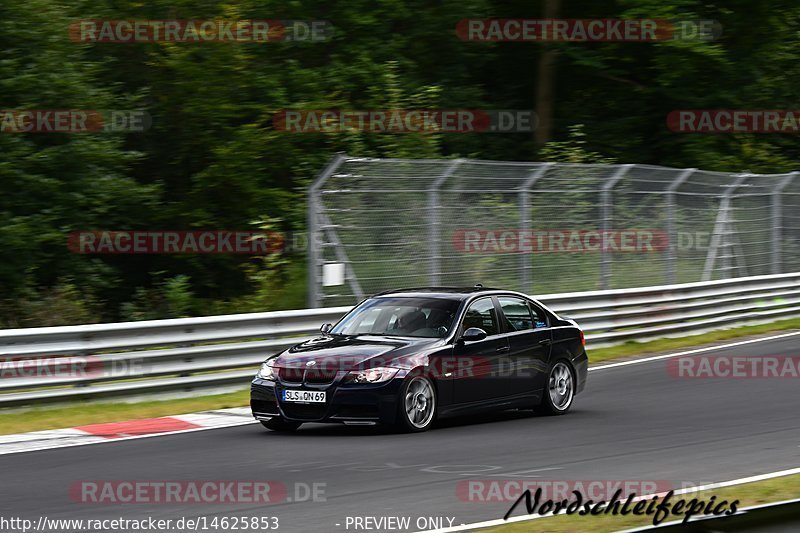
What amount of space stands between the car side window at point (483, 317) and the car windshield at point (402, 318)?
0.17 metres

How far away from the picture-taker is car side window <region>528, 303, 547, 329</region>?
12.8 metres

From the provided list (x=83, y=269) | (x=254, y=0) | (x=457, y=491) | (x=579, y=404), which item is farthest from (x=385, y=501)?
(x=254, y=0)

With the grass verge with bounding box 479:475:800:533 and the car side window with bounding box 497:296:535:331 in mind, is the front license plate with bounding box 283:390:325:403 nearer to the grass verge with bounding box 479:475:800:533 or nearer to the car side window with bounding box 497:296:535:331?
the car side window with bounding box 497:296:535:331

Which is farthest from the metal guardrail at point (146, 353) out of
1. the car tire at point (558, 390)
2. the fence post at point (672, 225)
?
the fence post at point (672, 225)

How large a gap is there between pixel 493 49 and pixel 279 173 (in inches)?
398

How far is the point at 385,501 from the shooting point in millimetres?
7961

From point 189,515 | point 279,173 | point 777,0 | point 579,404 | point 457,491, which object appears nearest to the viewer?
point 189,515

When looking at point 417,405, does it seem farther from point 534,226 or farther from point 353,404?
point 534,226

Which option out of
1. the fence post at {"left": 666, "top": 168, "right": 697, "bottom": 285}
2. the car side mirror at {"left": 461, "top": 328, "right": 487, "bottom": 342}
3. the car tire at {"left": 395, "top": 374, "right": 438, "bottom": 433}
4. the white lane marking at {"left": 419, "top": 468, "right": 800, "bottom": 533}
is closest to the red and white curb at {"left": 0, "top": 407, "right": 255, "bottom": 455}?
the car tire at {"left": 395, "top": 374, "right": 438, "bottom": 433}

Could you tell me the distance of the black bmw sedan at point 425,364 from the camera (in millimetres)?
10875

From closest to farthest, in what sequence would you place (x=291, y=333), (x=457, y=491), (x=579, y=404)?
(x=457, y=491)
(x=579, y=404)
(x=291, y=333)

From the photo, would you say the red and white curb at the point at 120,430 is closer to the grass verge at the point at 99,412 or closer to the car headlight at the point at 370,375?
the grass verge at the point at 99,412

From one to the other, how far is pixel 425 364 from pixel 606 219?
9.83 metres

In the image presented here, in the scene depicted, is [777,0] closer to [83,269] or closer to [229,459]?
[83,269]
